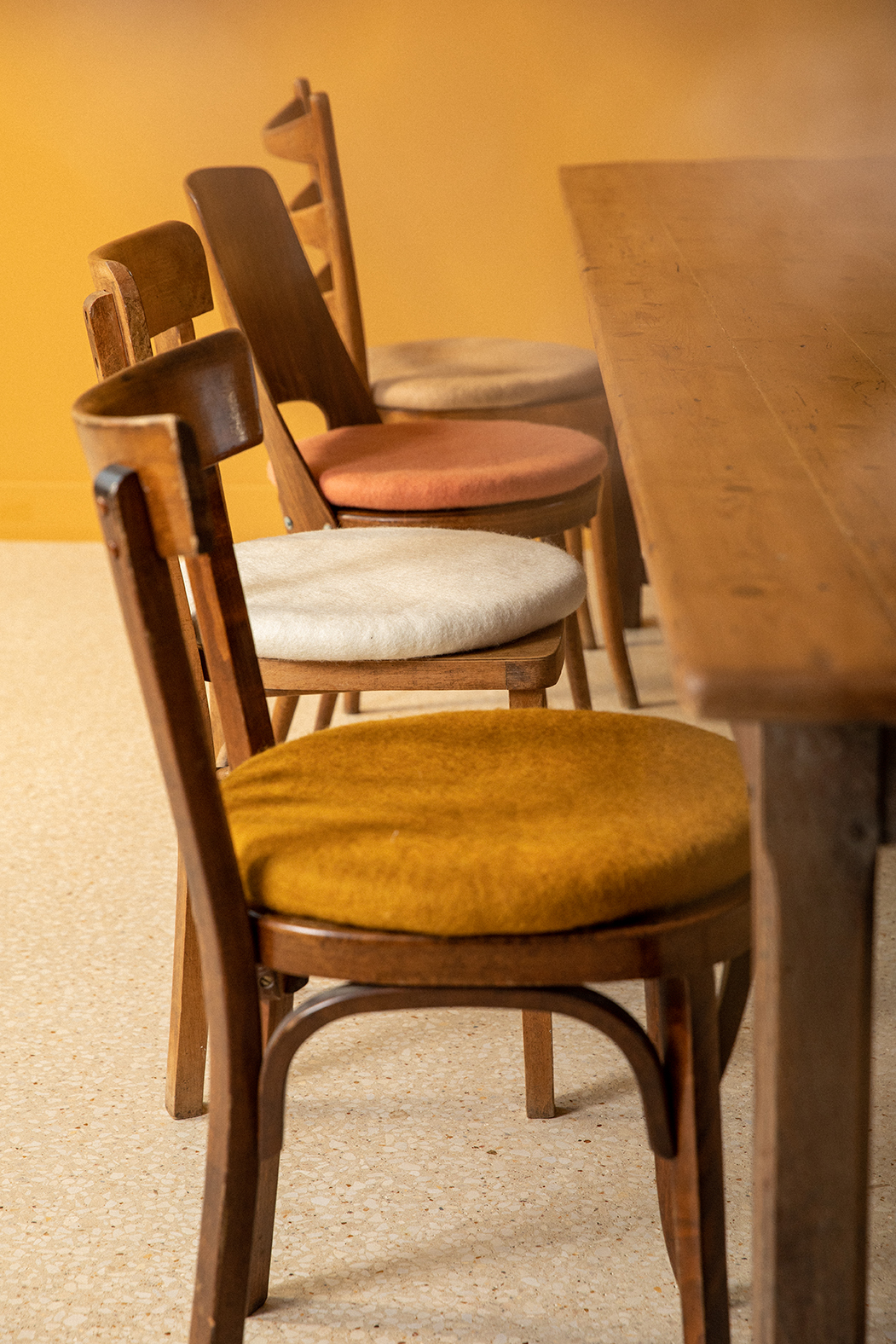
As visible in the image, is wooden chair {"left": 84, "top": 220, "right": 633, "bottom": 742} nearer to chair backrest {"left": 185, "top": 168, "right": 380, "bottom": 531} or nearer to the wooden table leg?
chair backrest {"left": 185, "top": 168, "right": 380, "bottom": 531}

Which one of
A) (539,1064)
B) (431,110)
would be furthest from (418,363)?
(539,1064)

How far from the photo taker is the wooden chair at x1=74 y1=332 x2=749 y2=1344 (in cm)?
75

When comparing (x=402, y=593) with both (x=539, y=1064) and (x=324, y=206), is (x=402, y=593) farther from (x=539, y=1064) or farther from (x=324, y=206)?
(x=324, y=206)

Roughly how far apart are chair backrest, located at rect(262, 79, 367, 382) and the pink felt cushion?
1.34 feet

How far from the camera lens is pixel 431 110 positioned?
3.26m

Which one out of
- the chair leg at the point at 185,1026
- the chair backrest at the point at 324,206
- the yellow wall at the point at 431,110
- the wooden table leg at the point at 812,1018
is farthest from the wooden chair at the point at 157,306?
the yellow wall at the point at 431,110

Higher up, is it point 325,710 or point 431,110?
point 431,110

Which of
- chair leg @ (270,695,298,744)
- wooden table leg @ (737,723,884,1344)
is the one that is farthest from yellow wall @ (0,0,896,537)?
wooden table leg @ (737,723,884,1344)

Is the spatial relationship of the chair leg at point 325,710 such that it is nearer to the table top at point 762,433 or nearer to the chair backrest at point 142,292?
the table top at point 762,433

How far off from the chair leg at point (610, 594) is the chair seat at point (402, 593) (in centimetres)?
81

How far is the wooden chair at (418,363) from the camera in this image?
206 centimetres

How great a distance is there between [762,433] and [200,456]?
1.26 ft

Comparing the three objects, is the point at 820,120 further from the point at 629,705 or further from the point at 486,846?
the point at 486,846

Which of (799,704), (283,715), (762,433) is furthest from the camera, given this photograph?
(283,715)
